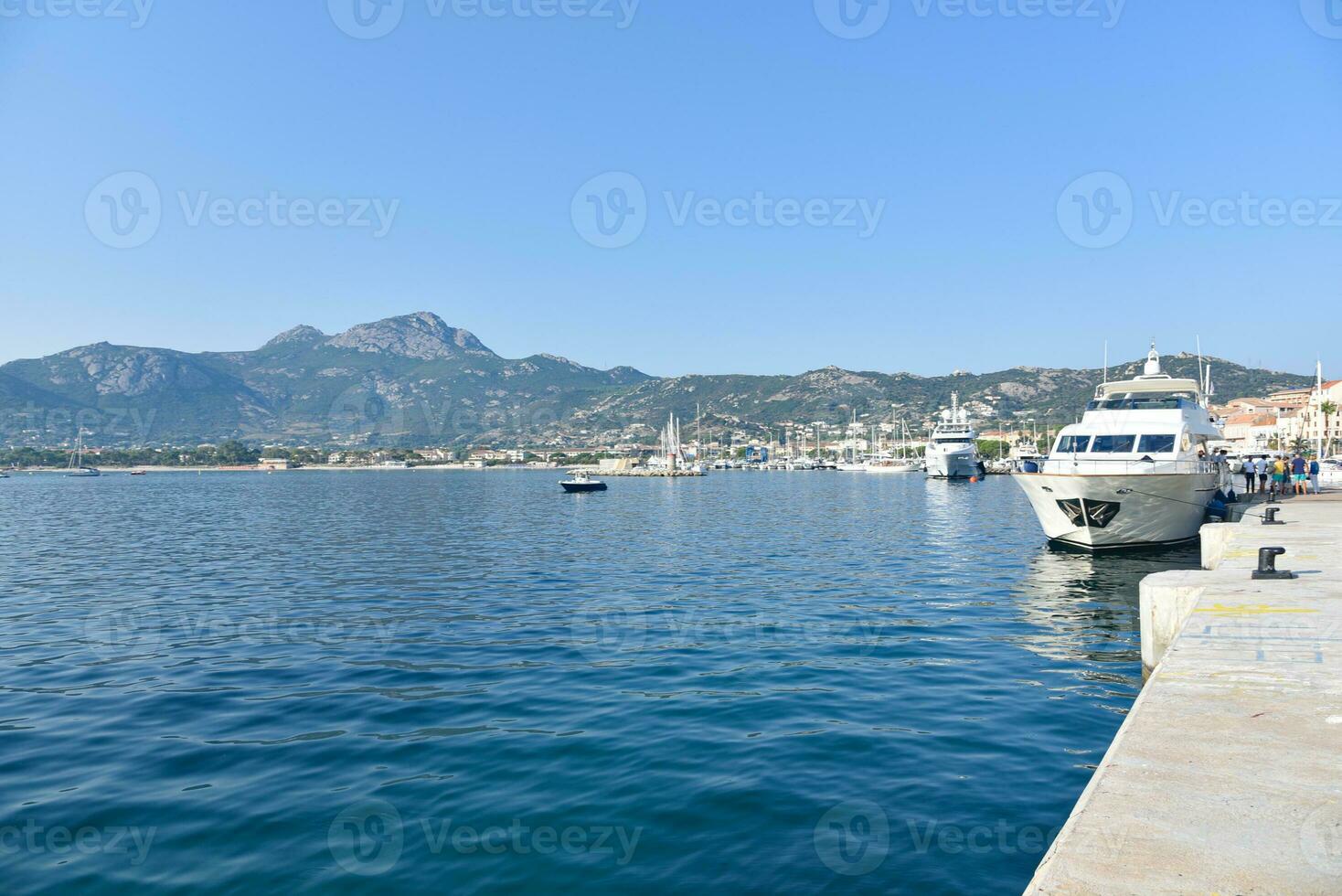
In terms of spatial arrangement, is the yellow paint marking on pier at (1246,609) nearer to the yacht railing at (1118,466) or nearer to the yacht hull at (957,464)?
the yacht railing at (1118,466)

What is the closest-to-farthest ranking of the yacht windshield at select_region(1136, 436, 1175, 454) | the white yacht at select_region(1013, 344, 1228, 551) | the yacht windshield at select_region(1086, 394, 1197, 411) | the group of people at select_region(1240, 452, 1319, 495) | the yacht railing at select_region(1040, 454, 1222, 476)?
the white yacht at select_region(1013, 344, 1228, 551) → the yacht railing at select_region(1040, 454, 1222, 476) → the yacht windshield at select_region(1136, 436, 1175, 454) → the yacht windshield at select_region(1086, 394, 1197, 411) → the group of people at select_region(1240, 452, 1319, 495)

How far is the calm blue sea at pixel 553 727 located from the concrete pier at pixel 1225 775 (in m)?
1.59

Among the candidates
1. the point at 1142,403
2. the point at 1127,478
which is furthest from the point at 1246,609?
the point at 1142,403

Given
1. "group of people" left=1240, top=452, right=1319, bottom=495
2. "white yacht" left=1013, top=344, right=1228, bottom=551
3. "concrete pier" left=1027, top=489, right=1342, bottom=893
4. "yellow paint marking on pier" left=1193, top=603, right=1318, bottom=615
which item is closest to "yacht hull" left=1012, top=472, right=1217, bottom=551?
"white yacht" left=1013, top=344, right=1228, bottom=551

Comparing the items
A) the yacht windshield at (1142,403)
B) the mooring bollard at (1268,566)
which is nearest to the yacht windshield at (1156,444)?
the yacht windshield at (1142,403)

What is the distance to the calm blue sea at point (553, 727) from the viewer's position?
→ 707 centimetres

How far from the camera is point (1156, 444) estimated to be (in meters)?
27.8

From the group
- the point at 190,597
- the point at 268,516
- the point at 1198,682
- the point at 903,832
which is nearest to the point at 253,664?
the point at 190,597

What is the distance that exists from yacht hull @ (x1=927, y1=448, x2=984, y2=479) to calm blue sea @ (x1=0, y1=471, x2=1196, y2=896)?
90993mm

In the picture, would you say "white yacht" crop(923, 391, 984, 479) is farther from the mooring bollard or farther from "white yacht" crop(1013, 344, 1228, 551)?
the mooring bollard

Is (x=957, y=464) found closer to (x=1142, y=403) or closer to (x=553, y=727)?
(x=1142, y=403)

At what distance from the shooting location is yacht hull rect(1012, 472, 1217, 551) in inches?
1042

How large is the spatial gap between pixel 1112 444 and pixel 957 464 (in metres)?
88.8

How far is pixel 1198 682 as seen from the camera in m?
7.79
